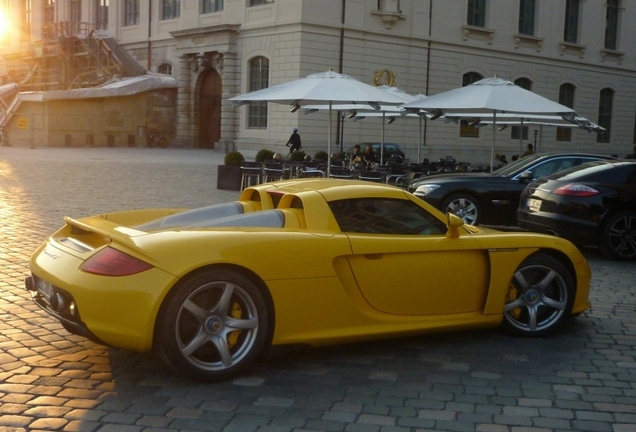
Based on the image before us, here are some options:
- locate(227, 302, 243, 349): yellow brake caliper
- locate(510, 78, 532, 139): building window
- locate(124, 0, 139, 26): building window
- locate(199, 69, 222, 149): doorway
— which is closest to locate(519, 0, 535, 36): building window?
locate(510, 78, 532, 139): building window

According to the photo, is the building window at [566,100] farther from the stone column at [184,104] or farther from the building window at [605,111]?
the stone column at [184,104]

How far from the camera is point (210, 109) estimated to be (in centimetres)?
4331

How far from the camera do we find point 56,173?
72.1ft

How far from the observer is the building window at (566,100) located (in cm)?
4606

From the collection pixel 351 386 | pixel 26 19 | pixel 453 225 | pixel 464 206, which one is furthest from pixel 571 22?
pixel 351 386

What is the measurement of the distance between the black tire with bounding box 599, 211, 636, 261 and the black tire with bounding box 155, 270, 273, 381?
6.83 meters

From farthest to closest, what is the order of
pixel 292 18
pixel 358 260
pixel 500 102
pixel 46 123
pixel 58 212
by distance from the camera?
pixel 46 123 → pixel 292 18 → pixel 500 102 → pixel 58 212 → pixel 358 260

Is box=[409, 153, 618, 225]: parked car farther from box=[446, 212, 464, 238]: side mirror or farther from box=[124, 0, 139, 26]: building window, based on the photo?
box=[124, 0, 139, 26]: building window

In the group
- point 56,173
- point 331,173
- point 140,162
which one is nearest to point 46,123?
point 140,162

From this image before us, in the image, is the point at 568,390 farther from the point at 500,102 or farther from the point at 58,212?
the point at 500,102

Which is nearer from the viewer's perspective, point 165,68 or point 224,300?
point 224,300

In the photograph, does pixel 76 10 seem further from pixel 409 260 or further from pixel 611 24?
pixel 409 260

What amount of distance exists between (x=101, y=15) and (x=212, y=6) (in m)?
12.7

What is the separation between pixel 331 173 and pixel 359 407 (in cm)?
1355
